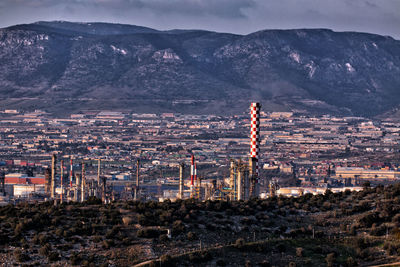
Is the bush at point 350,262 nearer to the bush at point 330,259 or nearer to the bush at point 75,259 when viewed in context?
the bush at point 330,259

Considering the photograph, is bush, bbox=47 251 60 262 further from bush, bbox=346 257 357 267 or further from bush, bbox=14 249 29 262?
bush, bbox=346 257 357 267

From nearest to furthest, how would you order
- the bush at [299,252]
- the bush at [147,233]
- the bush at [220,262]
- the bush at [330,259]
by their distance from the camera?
the bush at [220,262] → the bush at [330,259] → the bush at [299,252] → the bush at [147,233]

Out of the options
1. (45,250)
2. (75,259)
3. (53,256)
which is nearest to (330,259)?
(75,259)

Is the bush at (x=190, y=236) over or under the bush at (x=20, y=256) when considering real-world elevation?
over

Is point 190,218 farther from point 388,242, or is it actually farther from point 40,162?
point 40,162

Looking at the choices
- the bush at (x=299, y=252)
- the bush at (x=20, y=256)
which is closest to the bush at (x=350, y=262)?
the bush at (x=299, y=252)

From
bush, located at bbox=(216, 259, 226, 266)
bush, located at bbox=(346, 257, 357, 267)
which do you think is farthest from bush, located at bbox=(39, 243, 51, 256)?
bush, located at bbox=(346, 257, 357, 267)

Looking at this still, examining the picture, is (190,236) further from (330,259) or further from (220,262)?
(330,259)

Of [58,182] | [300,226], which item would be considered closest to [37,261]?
[300,226]

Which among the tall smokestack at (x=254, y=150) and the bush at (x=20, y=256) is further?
the tall smokestack at (x=254, y=150)
